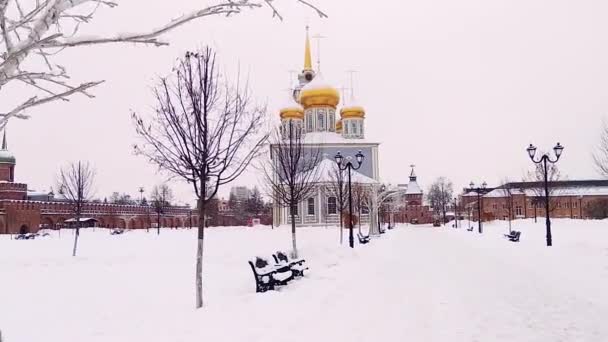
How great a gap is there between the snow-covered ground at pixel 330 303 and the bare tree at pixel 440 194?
79107 mm

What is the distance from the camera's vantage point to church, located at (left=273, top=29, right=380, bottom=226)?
168 ft

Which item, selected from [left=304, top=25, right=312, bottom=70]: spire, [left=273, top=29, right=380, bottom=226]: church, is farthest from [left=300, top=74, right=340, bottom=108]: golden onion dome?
[left=304, top=25, right=312, bottom=70]: spire

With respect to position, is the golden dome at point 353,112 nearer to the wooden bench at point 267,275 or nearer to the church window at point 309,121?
the church window at point 309,121

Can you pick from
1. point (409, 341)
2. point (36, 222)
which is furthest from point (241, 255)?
point (36, 222)

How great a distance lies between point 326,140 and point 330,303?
48.1m

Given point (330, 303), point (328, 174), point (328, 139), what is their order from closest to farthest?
point (330, 303) → point (328, 174) → point (328, 139)

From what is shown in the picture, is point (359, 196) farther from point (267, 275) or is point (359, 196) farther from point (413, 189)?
point (413, 189)

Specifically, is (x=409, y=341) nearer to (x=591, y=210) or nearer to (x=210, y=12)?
(x=210, y=12)

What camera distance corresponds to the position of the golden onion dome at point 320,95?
5912 cm

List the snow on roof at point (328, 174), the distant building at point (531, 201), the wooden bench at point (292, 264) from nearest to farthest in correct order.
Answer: the wooden bench at point (292, 264) < the snow on roof at point (328, 174) < the distant building at point (531, 201)

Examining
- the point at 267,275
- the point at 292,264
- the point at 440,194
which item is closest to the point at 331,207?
the point at 292,264

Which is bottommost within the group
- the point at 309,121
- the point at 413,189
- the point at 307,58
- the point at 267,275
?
the point at 267,275

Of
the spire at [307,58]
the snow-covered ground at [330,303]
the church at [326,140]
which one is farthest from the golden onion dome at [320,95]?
the snow-covered ground at [330,303]

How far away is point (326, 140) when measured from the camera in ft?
189
